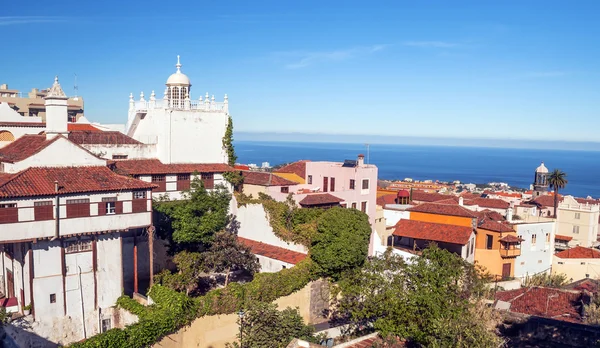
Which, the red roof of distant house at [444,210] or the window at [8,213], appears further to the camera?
the red roof of distant house at [444,210]

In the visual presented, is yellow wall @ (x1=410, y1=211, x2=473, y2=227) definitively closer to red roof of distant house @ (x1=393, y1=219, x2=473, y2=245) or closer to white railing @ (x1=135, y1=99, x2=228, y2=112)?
red roof of distant house @ (x1=393, y1=219, x2=473, y2=245)

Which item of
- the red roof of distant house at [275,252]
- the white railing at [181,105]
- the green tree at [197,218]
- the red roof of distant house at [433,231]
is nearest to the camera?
the green tree at [197,218]

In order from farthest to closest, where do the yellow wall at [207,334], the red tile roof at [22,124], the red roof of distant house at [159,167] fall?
the red tile roof at [22,124]
the red roof of distant house at [159,167]
the yellow wall at [207,334]

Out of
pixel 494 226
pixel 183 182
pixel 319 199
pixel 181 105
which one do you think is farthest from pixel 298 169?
pixel 494 226

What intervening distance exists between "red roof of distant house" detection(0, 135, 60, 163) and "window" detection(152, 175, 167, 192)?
22.2 ft

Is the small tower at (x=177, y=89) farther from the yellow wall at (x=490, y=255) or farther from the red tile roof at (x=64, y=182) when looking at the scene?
the yellow wall at (x=490, y=255)

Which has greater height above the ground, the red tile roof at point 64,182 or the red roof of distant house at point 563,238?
the red tile roof at point 64,182

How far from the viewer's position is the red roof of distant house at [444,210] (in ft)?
130

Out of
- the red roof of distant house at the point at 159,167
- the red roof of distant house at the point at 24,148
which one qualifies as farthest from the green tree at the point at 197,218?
the red roof of distant house at the point at 24,148

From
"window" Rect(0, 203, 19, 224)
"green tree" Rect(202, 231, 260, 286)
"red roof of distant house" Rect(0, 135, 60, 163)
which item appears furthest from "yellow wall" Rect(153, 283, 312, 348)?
"red roof of distant house" Rect(0, 135, 60, 163)

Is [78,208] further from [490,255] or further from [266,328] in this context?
[490,255]

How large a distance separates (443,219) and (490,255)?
462 cm

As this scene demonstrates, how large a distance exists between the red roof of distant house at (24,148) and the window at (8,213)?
306cm

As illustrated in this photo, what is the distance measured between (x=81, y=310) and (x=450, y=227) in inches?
1022
